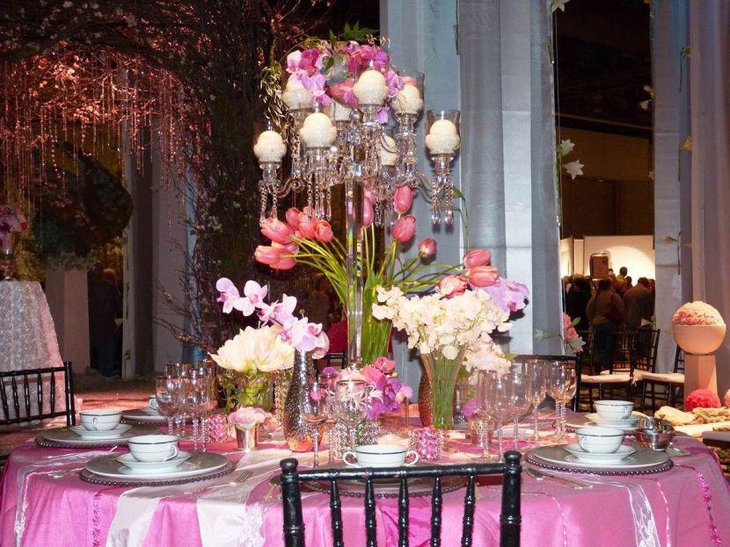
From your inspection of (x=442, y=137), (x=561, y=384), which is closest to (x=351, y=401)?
(x=561, y=384)

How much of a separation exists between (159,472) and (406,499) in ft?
2.59

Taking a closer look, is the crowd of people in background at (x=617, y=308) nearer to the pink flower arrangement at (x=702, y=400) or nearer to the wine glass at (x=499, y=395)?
the pink flower arrangement at (x=702, y=400)

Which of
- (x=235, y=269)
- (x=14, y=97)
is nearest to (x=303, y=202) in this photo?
(x=235, y=269)

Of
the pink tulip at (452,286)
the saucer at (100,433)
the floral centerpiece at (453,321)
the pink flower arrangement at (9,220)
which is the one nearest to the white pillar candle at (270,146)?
the floral centerpiece at (453,321)

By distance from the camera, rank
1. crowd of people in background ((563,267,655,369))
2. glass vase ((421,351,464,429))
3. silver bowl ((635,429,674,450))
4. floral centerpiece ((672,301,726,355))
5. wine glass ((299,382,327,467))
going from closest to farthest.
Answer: wine glass ((299,382,327,467)) → silver bowl ((635,429,674,450)) → glass vase ((421,351,464,429)) → floral centerpiece ((672,301,726,355)) → crowd of people in background ((563,267,655,369))

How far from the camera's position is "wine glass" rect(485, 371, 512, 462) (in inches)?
92.0

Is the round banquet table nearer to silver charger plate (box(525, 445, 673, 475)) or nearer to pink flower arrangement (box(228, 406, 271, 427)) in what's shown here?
silver charger plate (box(525, 445, 673, 475))

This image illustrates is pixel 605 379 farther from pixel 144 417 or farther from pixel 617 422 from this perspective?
pixel 144 417

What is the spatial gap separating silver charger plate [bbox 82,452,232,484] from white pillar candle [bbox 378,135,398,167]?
106 cm

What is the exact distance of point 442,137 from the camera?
303 centimetres

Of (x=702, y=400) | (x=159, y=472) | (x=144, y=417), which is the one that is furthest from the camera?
(x=702, y=400)

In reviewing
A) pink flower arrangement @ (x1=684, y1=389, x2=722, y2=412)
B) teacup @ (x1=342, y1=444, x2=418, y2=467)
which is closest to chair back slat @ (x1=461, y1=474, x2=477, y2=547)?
teacup @ (x1=342, y1=444, x2=418, y2=467)

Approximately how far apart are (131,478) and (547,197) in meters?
3.13

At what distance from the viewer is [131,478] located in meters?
2.21
